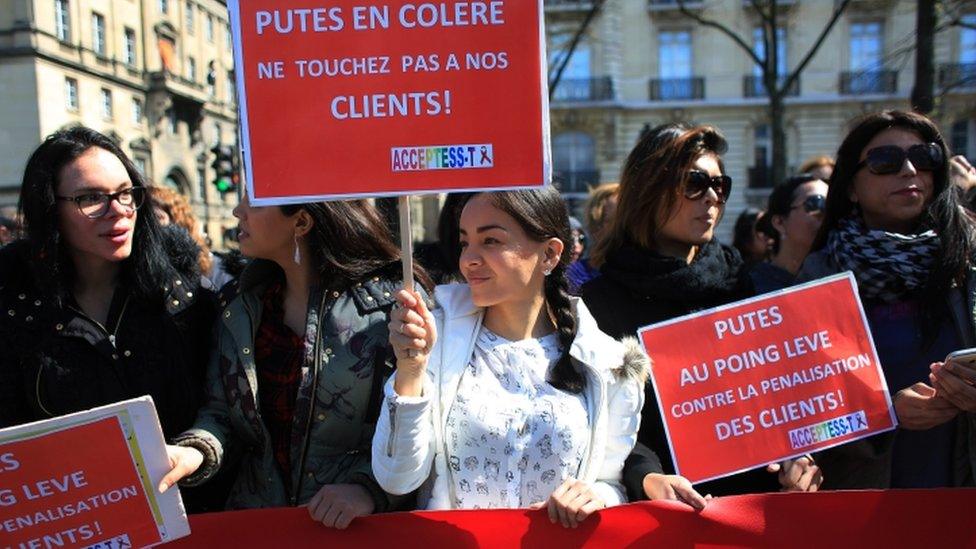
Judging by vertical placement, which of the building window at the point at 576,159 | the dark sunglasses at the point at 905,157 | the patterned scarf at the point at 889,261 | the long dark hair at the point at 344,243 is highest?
the building window at the point at 576,159

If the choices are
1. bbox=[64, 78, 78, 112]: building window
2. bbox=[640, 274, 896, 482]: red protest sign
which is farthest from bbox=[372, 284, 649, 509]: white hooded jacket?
bbox=[64, 78, 78, 112]: building window

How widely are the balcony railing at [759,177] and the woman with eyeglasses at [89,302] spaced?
102 ft

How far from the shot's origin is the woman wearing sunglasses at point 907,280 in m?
2.40

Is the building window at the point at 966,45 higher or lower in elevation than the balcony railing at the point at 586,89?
higher

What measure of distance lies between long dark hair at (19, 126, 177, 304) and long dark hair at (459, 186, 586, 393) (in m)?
1.02

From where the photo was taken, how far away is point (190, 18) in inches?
1662

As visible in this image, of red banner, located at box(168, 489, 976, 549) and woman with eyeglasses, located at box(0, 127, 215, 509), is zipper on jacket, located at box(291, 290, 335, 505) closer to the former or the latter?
red banner, located at box(168, 489, 976, 549)

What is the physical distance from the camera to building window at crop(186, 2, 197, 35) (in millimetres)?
41844

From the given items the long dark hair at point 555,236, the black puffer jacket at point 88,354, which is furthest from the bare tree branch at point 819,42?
the black puffer jacket at point 88,354

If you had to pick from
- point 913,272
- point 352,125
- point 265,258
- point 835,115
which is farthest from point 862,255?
point 835,115

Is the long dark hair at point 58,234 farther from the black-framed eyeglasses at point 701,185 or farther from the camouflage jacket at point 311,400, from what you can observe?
the black-framed eyeglasses at point 701,185

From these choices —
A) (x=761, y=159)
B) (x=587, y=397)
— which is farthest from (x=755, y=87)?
(x=587, y=397)

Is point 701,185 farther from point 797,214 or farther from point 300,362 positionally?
point 797,214

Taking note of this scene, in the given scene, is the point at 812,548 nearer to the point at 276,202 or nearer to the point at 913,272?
the point at 913,272
